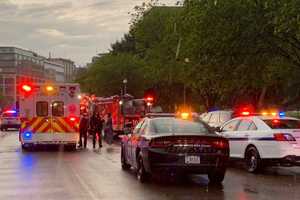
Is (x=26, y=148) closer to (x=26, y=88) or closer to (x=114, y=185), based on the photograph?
(x=26, y=88)

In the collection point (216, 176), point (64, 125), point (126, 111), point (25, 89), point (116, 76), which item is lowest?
point (216, 176)

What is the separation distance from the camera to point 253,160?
16125 mm

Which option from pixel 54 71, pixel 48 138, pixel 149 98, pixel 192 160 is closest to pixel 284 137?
pixel 192 160

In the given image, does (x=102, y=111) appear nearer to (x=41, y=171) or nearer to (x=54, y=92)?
(x=54, y=92)

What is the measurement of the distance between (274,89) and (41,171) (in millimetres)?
31341

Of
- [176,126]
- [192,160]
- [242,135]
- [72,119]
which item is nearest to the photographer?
[192,160]

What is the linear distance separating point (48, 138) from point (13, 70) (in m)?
125

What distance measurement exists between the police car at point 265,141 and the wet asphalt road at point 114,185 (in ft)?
1.28

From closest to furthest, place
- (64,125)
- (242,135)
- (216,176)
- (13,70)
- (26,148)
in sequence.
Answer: (216,176)
(242,135)
(64,125)
(26,148)
(13,70)

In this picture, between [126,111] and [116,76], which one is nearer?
[126,111]

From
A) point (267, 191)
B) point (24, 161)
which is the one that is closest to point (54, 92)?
point (24, 161)

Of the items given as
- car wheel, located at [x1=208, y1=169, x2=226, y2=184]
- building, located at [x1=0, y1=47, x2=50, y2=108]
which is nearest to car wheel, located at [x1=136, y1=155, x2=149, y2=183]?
car wheel, located at [x1=208, y1=169, x2=226, y2=184]

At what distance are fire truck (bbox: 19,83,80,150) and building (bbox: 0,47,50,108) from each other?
109 m

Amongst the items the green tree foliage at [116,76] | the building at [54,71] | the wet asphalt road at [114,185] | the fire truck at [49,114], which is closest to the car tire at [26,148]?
the fire truck at [49,114]
